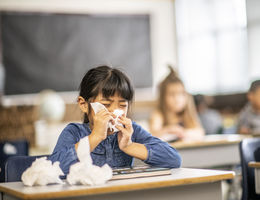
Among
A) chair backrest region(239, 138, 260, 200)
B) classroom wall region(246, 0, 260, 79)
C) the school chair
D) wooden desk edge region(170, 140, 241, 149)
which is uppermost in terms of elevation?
classroom wall region(246, 0, 260, 79)

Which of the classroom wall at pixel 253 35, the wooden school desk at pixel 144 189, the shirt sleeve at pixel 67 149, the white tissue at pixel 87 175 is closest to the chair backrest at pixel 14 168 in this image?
the shirt sleeve at pixel 67 149

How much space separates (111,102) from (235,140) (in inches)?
74.2

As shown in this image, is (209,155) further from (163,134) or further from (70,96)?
(70,96)

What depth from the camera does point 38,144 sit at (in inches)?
212

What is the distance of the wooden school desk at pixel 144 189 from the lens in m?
1.33

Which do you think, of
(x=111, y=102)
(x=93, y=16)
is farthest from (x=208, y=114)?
(x=111, y=102)

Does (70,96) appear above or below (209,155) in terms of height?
above

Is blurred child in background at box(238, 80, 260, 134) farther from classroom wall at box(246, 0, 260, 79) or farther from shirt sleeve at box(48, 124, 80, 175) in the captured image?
shirt sleeve at box(48, 124, 80, 175)

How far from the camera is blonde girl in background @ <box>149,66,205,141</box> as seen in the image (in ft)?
13.5

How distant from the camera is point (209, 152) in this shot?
361cm

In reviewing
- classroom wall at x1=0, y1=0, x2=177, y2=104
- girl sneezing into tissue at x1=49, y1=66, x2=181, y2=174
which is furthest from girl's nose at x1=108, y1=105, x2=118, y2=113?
classroom wall at x1=0, y1=0, x2=177, y2=104

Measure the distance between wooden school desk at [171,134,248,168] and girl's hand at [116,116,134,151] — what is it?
1604 millimetres

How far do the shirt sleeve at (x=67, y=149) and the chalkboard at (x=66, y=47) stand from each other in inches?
188

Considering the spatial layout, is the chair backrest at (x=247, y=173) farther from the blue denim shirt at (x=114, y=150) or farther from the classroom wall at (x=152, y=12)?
the classroom wall at (x=152, y=12)
